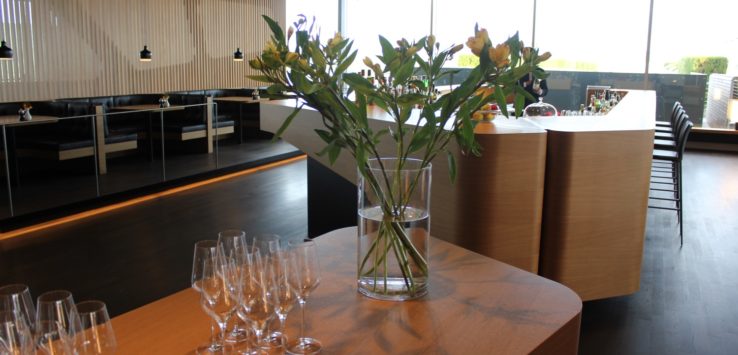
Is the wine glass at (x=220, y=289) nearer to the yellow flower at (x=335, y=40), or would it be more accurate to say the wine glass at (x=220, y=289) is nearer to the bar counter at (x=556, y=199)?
the yellow flower at (x=335, y=40)

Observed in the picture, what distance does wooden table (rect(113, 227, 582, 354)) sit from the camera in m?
1.36

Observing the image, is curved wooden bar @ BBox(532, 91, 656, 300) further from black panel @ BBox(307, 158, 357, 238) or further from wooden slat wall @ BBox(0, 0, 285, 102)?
wooden slat wall @ BBox(0, 0, 285, 102)

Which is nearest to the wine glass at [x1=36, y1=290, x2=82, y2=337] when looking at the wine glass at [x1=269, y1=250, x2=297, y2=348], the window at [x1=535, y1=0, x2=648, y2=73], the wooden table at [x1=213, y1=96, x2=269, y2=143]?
the wine glass at [x1=269, y1=250, x2=297, y2=348]

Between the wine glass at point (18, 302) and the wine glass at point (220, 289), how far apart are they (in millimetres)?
310

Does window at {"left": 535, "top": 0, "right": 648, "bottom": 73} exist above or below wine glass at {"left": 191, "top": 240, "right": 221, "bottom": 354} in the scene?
above

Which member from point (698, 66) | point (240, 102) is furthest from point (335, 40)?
point (698, 66)

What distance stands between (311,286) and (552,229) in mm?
2266

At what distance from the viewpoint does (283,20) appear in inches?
447

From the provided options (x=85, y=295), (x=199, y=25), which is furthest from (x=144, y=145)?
(x=85, y=295)

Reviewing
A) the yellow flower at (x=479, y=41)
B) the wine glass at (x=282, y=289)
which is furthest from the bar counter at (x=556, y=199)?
the wine glass at (x=282, y=289)

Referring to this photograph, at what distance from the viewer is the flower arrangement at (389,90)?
1405 mm

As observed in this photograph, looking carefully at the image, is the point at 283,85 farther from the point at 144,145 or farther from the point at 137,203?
the point at 144,145

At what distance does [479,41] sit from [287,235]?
4.13m

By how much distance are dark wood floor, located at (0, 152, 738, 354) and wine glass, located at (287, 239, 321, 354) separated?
87.9 inches
